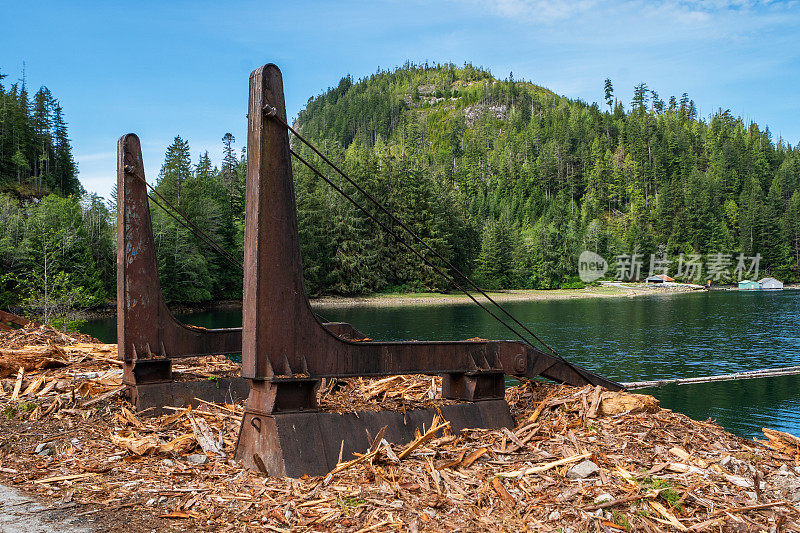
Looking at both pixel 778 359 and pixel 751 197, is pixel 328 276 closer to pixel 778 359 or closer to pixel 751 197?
pixel 778 359

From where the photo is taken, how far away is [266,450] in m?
6.66

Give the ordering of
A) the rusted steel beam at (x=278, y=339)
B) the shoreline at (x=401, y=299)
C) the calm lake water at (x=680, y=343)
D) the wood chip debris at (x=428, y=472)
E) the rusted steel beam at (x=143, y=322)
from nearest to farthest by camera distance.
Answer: the wood chip debris at (x=428, y=472), the rusted steel beam at (x=278, y=339), the rusted steel beam at (x=143, y=322), the calm lake water at (x=680, y=343), the shoreline at (x=401, y=299)

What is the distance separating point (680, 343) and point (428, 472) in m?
36.4

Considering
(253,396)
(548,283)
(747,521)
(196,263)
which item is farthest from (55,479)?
(548,283)

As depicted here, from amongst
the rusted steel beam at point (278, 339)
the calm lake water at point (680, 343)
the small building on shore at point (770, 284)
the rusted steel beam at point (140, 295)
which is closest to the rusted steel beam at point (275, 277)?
the rusted steel beam at point (278, 339)

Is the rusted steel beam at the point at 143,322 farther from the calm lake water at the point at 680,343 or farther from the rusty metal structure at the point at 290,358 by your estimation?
the calm lake water at the point at 680,343

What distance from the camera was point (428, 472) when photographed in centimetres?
655

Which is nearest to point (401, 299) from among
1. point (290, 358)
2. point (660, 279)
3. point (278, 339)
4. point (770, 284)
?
point (660, 279)

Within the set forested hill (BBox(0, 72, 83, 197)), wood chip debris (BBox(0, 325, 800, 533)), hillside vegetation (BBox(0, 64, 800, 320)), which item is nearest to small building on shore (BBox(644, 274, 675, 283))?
hillside vegetation (BBox(0, 64, 800, 320))

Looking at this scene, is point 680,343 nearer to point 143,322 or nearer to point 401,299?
point 143,322

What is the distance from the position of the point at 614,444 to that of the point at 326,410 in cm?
355

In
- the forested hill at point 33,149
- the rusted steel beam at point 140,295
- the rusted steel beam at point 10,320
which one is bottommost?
the rusted steel beam at point 10,320

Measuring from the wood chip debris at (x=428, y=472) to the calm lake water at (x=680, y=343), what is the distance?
1153cm

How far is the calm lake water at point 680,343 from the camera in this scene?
21.5 metres
